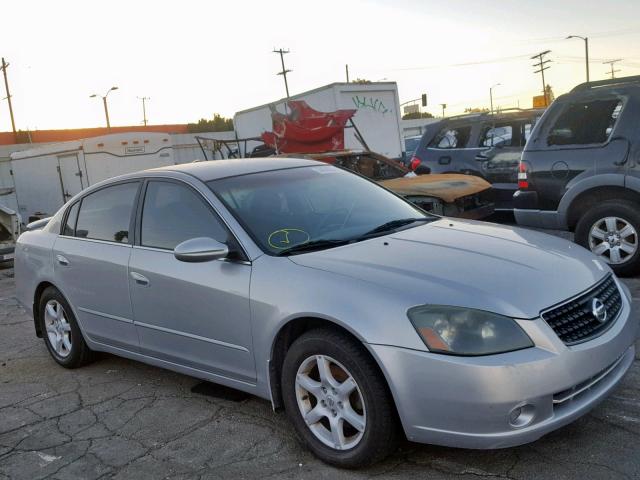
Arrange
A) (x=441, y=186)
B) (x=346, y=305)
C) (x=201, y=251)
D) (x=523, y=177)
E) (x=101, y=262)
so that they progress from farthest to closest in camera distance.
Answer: (x=441, y=186)
(x=523, y=177)
(x=101, y=262)
(x=201, y=251)
(x=346, y=305)

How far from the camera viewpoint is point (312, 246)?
141 inches

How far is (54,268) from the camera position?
4965 mm

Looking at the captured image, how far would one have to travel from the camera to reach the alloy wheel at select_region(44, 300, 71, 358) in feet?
16.6

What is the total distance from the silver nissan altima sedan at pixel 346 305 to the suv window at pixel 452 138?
6.08 metres

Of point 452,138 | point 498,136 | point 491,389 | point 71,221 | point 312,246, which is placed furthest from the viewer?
point 452,138

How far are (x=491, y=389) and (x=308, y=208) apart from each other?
171 cm

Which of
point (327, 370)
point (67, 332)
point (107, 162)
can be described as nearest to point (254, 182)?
point (327, 370)

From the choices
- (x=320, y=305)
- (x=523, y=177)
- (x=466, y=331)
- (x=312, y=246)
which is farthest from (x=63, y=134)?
(x=466, y=331)

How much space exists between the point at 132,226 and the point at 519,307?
262 cm

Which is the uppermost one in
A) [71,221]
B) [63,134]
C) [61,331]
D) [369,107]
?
[63,134]

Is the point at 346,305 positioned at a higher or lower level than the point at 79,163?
lower

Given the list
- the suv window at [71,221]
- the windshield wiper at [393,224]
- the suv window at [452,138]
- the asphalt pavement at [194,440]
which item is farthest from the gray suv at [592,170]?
the suv window at [71,221]

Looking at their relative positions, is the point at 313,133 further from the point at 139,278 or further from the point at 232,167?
the point at 139,278

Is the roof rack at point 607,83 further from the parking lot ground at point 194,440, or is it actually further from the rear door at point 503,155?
the parking lot ground at point 194,440
